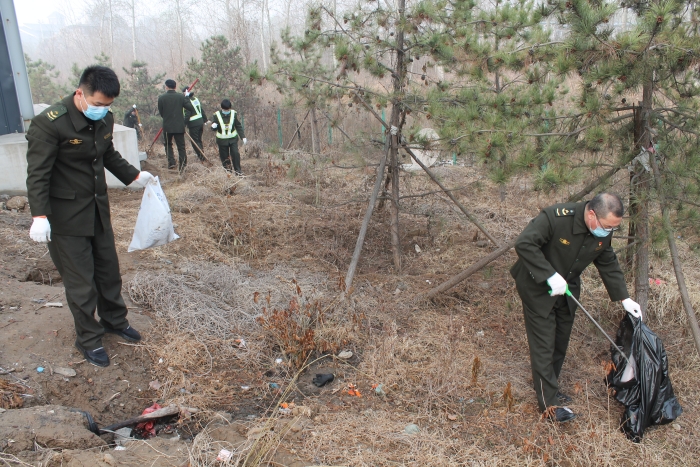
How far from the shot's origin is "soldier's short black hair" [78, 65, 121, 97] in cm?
305

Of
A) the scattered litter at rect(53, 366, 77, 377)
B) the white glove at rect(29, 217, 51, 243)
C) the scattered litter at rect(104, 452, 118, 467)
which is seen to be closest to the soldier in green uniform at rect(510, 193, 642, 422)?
the scattered litter at rect(104, 452, 118, 467)

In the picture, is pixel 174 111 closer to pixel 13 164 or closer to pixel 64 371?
pixel 13 164

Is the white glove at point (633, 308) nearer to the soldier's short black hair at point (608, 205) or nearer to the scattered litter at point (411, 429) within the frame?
the soldier's short black hair at point (608, 205)

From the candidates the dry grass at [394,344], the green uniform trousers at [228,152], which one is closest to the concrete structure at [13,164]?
the dry grass at [394,344]

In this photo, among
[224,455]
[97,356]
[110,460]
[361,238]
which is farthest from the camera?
[361,238]

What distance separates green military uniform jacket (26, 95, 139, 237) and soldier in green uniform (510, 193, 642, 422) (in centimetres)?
266

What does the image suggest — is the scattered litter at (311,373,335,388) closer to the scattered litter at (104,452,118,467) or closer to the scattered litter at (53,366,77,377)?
the scattered litter at (104,452,118,467)

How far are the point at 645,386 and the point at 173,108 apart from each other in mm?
7968

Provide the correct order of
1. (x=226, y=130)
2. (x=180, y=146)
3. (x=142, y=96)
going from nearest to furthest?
(x=226, y=130) < (x=180, y=146) < (x=142, y=96)

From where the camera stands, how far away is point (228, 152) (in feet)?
30.3

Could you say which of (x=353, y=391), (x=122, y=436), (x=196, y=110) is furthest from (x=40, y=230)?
(x=196, y=110)

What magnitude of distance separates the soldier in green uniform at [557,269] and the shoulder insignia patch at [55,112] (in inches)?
111

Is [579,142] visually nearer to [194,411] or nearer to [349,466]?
[349,466]

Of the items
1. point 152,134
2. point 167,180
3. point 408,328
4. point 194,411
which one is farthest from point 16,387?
point 152,134
